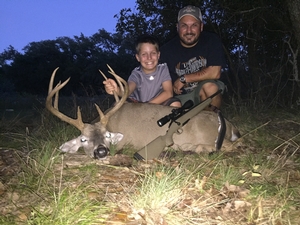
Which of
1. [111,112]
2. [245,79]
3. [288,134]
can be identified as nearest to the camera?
[111,112]

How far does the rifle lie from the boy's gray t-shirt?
872 mm

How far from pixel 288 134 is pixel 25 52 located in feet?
75.3

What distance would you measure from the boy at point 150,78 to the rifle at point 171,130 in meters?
0.76

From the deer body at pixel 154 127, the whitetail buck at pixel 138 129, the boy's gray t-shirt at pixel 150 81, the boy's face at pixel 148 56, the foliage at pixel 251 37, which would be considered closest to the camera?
the whitetail buck at pixel 138 129

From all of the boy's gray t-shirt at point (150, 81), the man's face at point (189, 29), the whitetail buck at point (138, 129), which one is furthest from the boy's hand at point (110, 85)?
the man's face at point (189, 29)

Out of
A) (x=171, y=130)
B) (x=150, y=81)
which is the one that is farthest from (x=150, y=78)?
(x=171, y=130)

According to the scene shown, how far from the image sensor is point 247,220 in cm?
207

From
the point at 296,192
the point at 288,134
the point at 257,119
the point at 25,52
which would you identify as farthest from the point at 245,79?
the point at 25,52

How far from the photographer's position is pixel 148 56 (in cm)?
442

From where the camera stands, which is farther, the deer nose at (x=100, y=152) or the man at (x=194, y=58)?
the man at (x=194, y=58)

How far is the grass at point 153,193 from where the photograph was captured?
2.04 meters

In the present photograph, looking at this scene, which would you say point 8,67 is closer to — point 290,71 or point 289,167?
point 290,71

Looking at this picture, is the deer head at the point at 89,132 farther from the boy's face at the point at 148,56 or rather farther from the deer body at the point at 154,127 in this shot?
the boy's face at the point at 148,56

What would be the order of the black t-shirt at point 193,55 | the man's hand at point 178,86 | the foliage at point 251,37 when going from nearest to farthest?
the black t-shirt at point 193,55, the man's hand at point 178,86, the foliage at point 251,37
